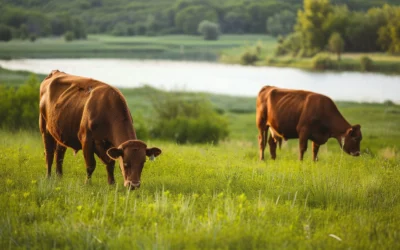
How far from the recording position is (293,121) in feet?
40.2

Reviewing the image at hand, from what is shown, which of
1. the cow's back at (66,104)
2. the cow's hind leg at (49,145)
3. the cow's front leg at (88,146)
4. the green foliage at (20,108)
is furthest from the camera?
the green foliage at (20,108)

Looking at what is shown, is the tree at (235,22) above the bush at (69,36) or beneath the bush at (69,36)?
above

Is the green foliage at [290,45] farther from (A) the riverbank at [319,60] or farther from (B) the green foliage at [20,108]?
(B) the green foliage at [20,108]

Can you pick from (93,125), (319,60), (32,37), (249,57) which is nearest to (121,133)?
(93,125)

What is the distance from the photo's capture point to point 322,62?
130 ft

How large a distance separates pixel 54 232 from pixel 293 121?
25.4ft

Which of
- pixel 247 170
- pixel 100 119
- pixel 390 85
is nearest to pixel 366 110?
pixel 390 85

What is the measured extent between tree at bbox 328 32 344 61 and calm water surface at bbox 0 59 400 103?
163cm

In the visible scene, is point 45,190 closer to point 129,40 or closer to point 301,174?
point 301,174

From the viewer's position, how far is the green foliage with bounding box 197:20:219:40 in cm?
4444

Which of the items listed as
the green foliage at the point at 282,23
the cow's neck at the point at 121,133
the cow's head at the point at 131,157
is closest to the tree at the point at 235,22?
the green foliage at the point at 282,23

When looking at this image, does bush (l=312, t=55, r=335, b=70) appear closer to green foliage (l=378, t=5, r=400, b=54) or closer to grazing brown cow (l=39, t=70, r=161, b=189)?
green foliage (l=378, t=5, r=400, b=54)

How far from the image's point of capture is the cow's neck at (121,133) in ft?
24.3

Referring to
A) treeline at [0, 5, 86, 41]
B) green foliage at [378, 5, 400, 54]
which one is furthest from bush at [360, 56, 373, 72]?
treeline at [0, 5, 86, 41]
